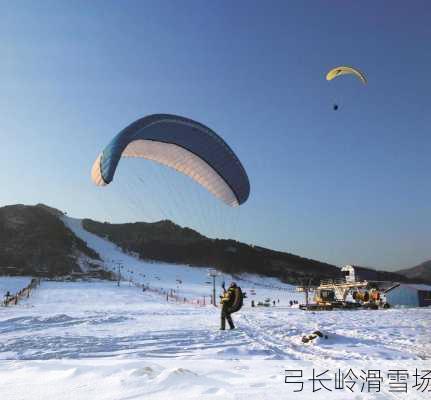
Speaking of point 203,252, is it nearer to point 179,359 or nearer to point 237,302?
point 237,302

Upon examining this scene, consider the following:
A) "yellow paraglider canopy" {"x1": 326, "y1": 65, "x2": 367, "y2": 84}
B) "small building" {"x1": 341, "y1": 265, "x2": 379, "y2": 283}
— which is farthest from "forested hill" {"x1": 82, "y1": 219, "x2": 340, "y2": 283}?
"yellow paraglider canopy" {"x1": 326, "y1": 65, "x2": 367, "y2": 84}

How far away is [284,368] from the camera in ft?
20.0

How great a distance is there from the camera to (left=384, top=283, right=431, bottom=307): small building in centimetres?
3444

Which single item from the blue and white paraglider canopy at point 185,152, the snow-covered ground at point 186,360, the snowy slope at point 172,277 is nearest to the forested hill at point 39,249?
the snowy slope at point 172,277

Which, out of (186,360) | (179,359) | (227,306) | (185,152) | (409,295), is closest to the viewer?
(186,360)

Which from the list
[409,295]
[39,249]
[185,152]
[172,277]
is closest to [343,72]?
[185,152]

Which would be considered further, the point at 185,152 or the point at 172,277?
the point at 172,277

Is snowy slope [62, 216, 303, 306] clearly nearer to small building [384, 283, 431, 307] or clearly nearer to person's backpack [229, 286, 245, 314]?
small building [384, 283, 431, 307]

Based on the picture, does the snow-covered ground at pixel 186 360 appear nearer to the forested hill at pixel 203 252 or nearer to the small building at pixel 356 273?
the small building at pixel 356 273

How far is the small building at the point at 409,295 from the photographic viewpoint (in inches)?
1356

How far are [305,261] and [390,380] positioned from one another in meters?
128

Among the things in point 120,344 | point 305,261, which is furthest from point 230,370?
point 305,261

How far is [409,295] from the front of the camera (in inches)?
1378

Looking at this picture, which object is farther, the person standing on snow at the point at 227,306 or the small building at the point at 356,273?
the small building at the point at 356,273
